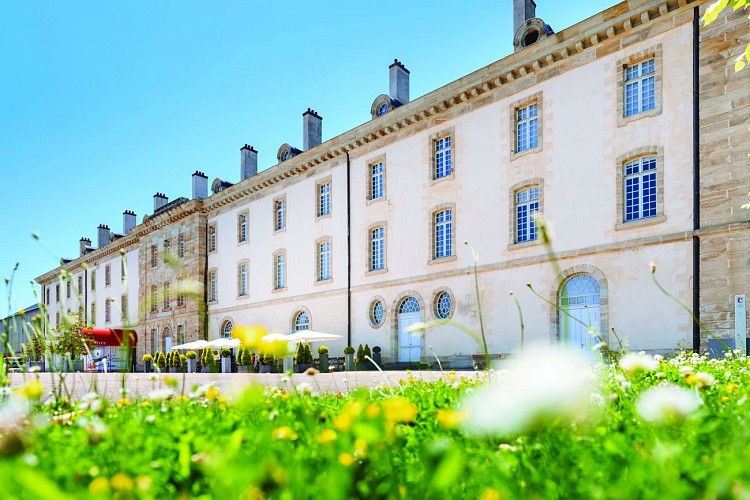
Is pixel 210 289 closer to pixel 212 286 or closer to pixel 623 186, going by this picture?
pixel 212 286

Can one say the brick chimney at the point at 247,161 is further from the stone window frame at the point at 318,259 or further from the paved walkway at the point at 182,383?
the paved walkway at the point at 182,383

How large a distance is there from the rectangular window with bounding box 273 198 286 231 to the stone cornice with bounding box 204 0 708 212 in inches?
47.7

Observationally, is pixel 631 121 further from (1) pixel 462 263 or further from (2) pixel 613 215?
(1) pixel 462 263

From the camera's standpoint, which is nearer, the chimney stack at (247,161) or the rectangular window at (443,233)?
the rectangular window at (443,233)

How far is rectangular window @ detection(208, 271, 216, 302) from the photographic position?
3281cm

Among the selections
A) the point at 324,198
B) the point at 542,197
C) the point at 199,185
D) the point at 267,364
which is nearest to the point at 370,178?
the point at 324,198

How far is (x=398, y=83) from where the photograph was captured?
24312 mm

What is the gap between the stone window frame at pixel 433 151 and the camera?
67.6ft

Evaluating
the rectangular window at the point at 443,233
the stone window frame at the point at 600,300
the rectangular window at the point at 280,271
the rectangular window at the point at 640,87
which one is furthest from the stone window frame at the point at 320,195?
the rectangular window at the point at 640,87

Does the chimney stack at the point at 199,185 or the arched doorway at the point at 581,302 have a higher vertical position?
the chimney stack at the point at 199,185

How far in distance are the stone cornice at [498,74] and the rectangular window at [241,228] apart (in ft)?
13.1

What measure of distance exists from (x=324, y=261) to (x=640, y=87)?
47.5 feet

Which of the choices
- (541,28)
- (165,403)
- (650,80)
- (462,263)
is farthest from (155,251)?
(165,403)

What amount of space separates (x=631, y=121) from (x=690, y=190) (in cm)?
253
